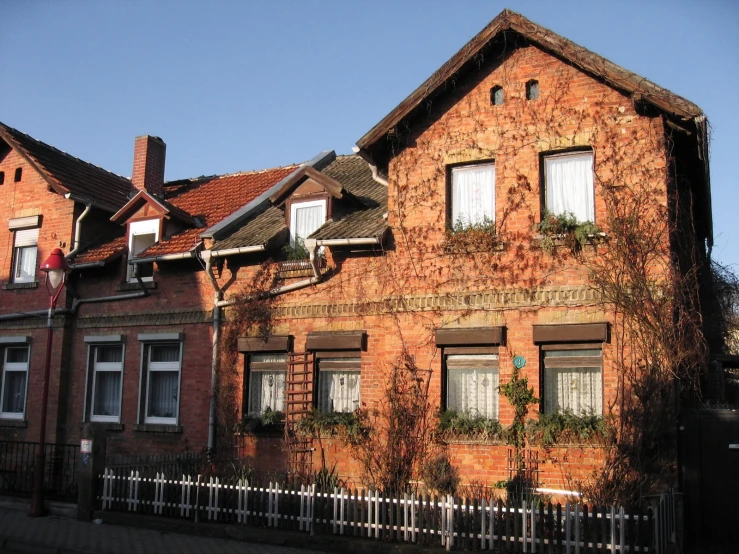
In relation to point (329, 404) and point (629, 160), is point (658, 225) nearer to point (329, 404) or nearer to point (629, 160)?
point (629, 160)

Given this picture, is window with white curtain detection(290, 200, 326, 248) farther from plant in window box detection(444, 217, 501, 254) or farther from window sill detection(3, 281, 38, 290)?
window sill detection(3, 281, 38, 290)

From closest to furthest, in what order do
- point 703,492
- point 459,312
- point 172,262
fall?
point 703,492
point 459,312
point 172,262

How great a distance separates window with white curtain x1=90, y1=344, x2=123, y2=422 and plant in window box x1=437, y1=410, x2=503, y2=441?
866 centimetres

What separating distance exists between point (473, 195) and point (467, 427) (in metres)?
4.41

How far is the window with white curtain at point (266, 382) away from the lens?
16.2m

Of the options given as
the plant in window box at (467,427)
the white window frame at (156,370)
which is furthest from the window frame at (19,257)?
the plant in window box at (467,427)

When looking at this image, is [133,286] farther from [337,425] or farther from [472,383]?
[472,383]

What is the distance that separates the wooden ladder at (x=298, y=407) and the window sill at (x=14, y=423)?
769cm

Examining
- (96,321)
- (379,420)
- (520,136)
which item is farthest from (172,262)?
(520,136)

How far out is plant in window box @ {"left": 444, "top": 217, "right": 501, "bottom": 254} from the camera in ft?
46.0

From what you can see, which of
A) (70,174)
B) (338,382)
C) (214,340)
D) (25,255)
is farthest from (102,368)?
(338,382)

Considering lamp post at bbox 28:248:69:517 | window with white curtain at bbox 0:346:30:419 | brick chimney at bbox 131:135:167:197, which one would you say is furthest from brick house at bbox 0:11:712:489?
brick chimney at bbox 131:135:167:197

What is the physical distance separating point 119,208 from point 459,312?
11.2 m

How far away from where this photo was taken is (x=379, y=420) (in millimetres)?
14547
